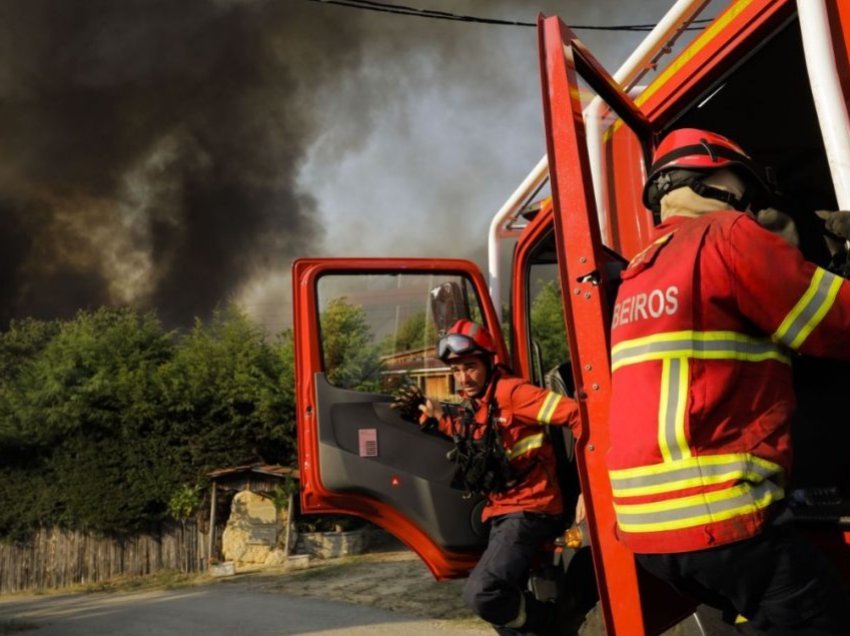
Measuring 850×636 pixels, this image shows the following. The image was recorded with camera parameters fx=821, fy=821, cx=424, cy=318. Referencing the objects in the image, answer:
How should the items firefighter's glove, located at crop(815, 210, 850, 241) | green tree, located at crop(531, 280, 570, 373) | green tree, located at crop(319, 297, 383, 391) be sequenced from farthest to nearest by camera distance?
1. green tree, located at crop(531, 280, 570, 373)
2. green tree, located at crop(319, 297, 383, 391)
3. firefighter's glove, located at crop(815, 210, 850, 241)

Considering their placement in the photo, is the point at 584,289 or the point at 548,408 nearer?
the point at 584,289

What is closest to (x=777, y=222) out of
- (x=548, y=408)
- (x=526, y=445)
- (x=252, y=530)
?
(x=548, y=408)

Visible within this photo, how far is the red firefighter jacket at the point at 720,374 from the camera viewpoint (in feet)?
4.56

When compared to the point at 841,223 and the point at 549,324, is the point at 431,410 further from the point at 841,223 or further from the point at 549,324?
the point at 841,223

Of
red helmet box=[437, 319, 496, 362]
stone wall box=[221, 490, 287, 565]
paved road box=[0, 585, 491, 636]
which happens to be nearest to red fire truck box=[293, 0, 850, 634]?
red helmet box=[437, 319, 496, 362]

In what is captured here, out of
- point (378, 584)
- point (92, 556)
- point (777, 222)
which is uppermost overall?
point (777, 222)

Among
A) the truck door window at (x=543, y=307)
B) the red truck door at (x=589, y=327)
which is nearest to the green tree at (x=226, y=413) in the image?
the truck door window at (x=543, y=307)

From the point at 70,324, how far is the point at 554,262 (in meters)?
18.4

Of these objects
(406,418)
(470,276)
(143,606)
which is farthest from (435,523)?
(143,606)

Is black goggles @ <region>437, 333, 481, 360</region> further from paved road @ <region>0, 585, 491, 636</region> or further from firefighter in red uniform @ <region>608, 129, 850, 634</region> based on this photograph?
paved road @ <region>0, 585, 491, 636</region>

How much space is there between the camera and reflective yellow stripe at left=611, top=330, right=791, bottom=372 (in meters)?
1.43

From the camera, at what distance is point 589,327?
69.0 inches

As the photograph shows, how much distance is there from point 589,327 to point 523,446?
5.33 feet

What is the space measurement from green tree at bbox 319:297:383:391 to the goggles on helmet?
1.14 feet
